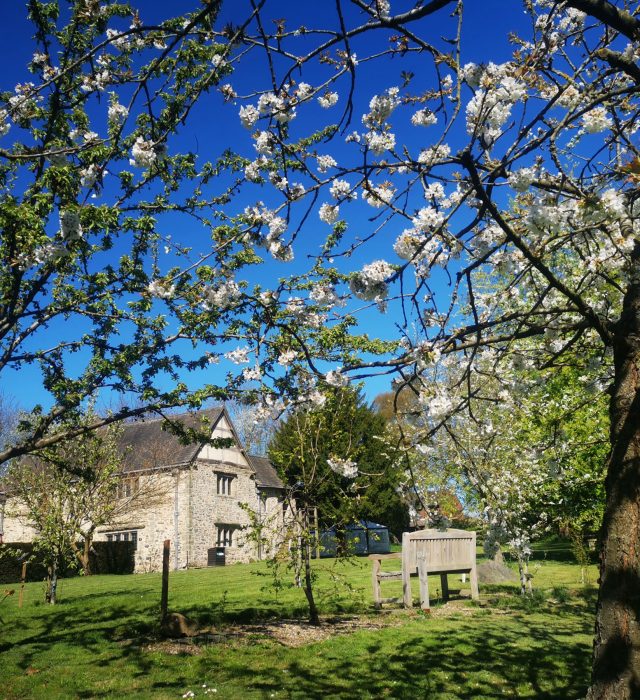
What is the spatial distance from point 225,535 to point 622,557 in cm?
2674

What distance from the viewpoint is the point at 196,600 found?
11.7m

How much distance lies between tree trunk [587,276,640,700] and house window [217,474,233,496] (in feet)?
85.4

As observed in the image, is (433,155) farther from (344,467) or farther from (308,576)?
(308,576)

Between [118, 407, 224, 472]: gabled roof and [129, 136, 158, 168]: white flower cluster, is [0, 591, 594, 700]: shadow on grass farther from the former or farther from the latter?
[118, 407, 224, 472]: gabled roof

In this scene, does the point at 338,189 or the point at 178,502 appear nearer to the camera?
the point at 338,189

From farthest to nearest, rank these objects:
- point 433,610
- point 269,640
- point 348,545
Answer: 1. point 433,610
2. point 348,545
3. point 269,640

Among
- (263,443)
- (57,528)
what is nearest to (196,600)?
(57,528)

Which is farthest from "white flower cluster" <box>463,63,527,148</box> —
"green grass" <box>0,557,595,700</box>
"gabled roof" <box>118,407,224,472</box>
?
"gabled roof" <box>118,407,224,472</box>

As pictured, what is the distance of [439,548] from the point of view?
422 inches

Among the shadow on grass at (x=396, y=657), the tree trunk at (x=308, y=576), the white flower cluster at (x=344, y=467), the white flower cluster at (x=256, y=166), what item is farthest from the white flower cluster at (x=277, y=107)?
the tree trunk at (x=308, y=576)

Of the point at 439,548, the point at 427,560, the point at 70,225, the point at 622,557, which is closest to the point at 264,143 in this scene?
the point at 70,225

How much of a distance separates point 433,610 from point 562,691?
5.09 metres

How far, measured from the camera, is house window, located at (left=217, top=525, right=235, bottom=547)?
90.8ft

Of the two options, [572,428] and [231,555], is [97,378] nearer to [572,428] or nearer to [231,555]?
[572,428]
